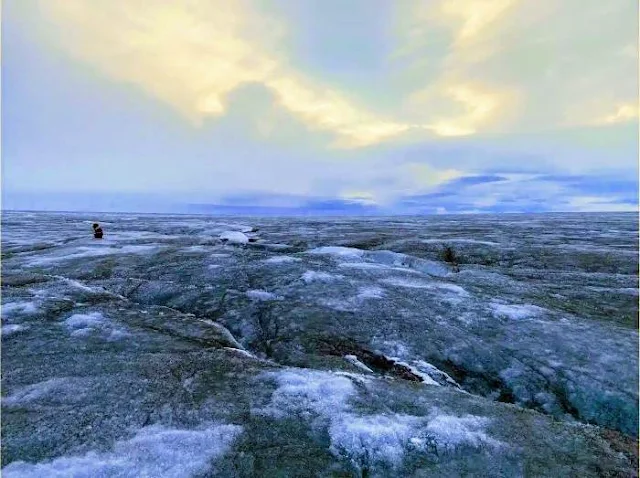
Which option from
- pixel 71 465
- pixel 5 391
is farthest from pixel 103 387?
pixel 71 465

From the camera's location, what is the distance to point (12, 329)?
10.7 meters

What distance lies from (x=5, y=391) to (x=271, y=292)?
337 inches

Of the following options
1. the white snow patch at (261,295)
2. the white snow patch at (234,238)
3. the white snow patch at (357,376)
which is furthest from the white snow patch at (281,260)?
the white snow patch at (357,376)

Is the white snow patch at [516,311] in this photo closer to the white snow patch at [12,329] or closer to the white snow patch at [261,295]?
the white snow patch at [261,295]

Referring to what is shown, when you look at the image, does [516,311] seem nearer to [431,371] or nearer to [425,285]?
[425,285]

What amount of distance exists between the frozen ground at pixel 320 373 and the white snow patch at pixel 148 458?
28mm

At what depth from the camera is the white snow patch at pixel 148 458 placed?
5383mm

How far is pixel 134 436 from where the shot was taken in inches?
244

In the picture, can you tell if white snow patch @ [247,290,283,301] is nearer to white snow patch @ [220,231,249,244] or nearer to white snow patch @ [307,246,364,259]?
white snow patch @ [307,246,364,259]

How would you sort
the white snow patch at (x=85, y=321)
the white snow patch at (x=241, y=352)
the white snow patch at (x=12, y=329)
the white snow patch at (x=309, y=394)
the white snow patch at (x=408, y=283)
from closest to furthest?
the white snow patch at (x=309, y=394), the white snow patch at (x=241, y=352), the white snow patch at (x=12, y=329), the white snow patch at (x=85, y=321), the white snow patch at (x=408, y=283)

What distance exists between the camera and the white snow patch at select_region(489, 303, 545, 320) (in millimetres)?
11961

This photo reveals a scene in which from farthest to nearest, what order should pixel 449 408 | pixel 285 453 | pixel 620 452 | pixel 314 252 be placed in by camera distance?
pixel 314 252, pixel 449 408, pixel 620 452, pixel 285 453

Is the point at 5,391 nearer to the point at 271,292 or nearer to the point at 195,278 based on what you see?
the point at 271,292

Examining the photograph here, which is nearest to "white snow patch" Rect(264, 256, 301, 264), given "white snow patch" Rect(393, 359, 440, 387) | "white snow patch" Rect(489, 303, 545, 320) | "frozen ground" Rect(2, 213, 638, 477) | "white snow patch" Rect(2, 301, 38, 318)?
"frozen ground" Rect(2, 213, 638, 477)
